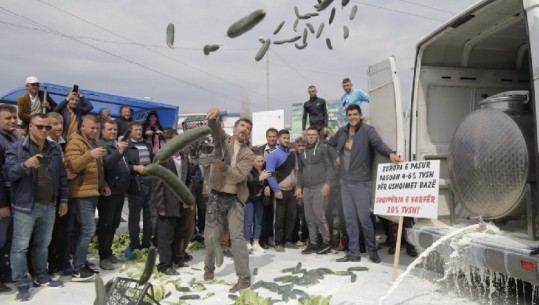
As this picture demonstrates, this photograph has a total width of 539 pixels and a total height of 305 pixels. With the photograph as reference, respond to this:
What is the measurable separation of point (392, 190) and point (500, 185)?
146 cm

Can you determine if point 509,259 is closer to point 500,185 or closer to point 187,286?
point 500,185

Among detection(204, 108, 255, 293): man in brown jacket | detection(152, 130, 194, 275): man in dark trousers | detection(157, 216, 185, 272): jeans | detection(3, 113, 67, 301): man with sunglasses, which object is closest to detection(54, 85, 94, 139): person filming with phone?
detection(3, 113, 67, 301): man with sunglasses

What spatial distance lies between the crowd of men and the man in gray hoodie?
17 millimetres

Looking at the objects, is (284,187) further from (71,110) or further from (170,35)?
(170,35)

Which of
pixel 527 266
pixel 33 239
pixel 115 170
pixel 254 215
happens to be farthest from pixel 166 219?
pixel 527 266

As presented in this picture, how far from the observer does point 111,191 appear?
20.1ft

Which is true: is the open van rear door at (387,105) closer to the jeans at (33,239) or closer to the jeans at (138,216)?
the jeans at (138,216)

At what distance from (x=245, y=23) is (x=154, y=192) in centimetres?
347

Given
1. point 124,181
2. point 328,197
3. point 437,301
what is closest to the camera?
point 437,301

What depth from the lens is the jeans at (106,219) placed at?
6105 mm

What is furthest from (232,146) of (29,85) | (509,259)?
(29,85)

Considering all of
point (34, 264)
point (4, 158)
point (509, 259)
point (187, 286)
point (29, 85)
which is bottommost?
point (187, 286)

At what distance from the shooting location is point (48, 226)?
5098 millimetres

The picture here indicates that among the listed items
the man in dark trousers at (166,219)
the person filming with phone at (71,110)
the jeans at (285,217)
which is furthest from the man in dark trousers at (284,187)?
the person filming with phone at (71,110)
